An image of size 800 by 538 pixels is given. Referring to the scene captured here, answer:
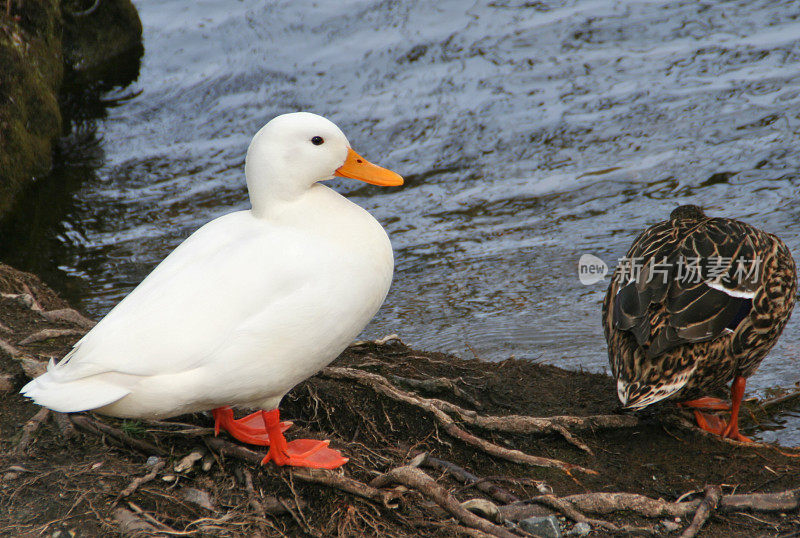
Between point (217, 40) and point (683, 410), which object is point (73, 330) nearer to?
point (683, 410)

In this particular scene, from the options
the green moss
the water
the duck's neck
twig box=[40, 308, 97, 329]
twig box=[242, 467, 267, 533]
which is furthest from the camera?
the green moss

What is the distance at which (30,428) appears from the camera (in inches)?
144

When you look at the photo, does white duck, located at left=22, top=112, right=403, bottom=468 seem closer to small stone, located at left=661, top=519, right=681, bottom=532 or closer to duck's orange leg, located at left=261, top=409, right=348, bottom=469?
duck's orange leg, located at left=261, top=409, right=348, bottom=469

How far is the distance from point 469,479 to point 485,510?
293mm

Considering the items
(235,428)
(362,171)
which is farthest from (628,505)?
(362,171)

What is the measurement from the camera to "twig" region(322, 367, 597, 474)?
381 centimetres

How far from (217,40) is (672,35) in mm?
6186

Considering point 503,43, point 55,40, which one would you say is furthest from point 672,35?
point 55,40

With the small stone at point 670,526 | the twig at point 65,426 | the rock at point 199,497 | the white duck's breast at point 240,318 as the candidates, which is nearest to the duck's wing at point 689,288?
the small stone at point 670,526

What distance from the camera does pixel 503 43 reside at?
10359 mm

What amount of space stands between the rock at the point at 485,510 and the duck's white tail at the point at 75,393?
1451mm

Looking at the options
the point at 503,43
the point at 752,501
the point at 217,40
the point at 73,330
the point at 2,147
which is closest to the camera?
the point at 752,501

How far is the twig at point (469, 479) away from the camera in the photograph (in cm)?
345

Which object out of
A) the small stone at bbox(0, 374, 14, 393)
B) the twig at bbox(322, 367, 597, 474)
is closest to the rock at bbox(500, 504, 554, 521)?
the twig at bbox(322, 367, 597, 474)
